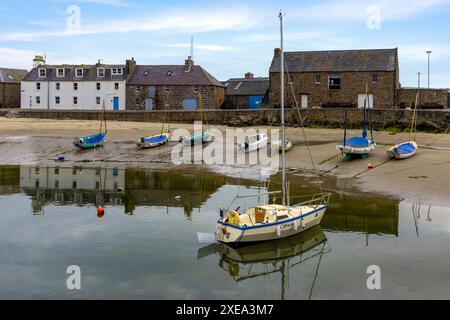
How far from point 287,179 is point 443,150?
42.5 feet

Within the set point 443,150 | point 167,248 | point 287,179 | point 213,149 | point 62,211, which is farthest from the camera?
point 213,149

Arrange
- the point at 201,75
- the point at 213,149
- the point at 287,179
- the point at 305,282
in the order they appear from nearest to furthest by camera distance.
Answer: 1. the point at 305,282
2. the point at 287,179
3. the point at 213,149
4. the point at 201,75

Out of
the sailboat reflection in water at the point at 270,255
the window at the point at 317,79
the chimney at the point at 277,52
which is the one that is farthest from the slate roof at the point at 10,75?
the sailboat reflection in water at the point at 270,255

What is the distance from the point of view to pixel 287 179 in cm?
3231

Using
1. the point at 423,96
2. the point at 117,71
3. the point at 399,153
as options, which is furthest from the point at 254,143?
the point at 117,71

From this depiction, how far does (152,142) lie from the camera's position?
44.0m

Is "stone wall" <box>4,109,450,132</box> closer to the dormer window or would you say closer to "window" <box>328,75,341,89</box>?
"window" <box>328,75,341,89</box>

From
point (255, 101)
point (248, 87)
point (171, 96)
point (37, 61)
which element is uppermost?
point (37, 61)

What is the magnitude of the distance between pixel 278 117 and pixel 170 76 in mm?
17929

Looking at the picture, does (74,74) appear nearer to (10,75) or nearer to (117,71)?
(117,71)

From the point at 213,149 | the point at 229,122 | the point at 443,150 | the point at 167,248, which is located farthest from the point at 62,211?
the point at 229,122

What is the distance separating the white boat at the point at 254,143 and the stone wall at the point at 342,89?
55.2ft

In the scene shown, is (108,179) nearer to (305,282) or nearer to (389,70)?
(305,282)

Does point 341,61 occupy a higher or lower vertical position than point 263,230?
higher
